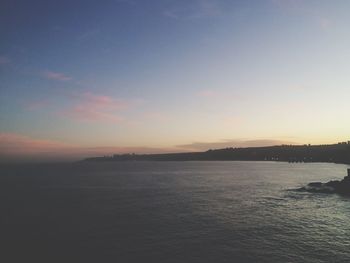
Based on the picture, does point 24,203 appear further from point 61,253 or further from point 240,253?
point 240,253

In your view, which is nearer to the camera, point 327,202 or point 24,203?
point 327,202

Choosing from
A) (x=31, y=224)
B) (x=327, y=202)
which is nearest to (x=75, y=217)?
(x=31, y=224)

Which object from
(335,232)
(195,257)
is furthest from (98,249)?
(335,232)

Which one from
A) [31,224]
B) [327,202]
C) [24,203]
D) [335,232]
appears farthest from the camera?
[24,203]

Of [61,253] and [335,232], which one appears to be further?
[335,232]

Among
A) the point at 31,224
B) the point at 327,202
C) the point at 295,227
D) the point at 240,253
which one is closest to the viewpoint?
the point at 240,253

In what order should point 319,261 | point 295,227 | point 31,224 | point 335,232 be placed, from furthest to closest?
point 31,224 < point 295,227 < point 335,232 < point 319,261

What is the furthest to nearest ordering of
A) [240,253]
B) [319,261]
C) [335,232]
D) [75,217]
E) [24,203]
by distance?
[24,203] → [75,217] → [335,232] → [240,253] → [319,261]

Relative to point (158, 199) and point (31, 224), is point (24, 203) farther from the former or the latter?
point (158, 199)
